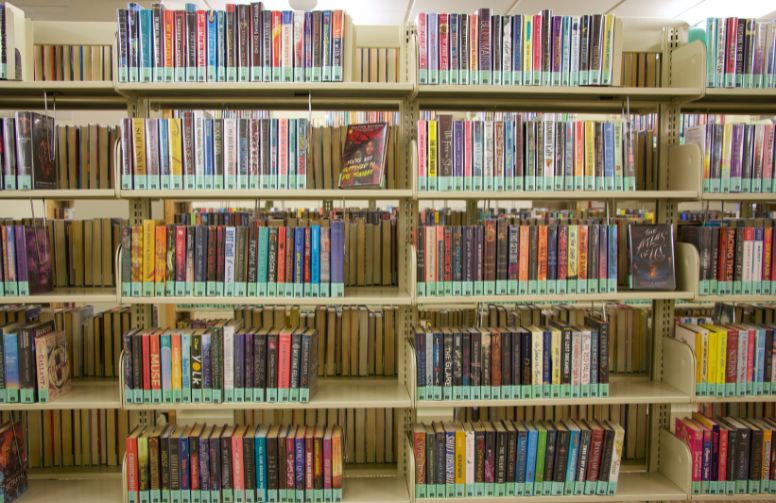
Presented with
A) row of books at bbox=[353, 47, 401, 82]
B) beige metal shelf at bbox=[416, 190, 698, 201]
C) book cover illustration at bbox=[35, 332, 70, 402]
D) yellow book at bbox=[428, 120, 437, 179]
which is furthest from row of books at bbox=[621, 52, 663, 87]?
book cover illustration at bbox=[35, 332, 70, 402]

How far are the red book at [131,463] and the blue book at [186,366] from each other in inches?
9.9

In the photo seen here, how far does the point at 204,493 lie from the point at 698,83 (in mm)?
2526

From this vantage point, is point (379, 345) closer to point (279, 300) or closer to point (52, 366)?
point (279, 300)

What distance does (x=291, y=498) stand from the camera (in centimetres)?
221

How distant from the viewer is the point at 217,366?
220 cm

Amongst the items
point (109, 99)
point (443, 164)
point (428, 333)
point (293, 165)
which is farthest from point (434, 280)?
point (109, 99)

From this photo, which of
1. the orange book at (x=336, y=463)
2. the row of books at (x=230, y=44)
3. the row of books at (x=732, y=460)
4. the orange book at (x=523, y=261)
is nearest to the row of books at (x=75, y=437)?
the orange book at (x=336, y=463)

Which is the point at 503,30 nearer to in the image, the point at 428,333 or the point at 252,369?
the point at 428,333

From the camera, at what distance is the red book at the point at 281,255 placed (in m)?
2.20

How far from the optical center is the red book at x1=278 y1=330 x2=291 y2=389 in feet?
7.26

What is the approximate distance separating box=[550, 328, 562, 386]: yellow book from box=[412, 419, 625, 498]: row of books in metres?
0.20

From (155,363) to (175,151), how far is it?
0.82 metres

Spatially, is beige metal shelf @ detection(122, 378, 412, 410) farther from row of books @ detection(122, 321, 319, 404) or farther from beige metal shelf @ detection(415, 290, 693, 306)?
beige metal shelf @ detection(415, 290, 693, 306)

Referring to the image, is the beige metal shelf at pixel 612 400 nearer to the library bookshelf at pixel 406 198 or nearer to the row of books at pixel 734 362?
the library bookshelf at pixel 406 198
